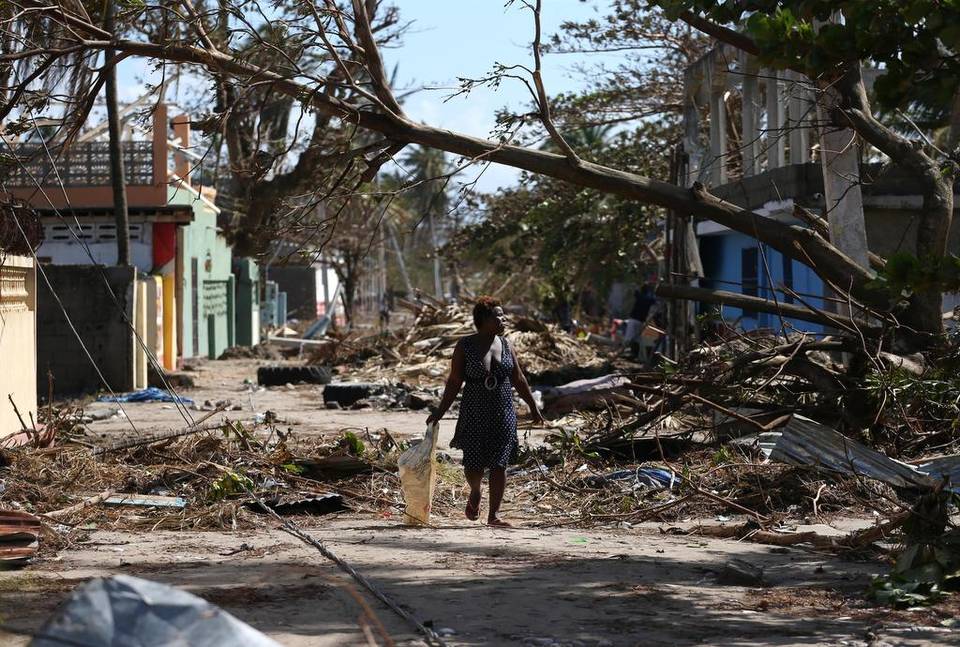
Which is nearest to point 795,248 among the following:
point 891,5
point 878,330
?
point 878,330

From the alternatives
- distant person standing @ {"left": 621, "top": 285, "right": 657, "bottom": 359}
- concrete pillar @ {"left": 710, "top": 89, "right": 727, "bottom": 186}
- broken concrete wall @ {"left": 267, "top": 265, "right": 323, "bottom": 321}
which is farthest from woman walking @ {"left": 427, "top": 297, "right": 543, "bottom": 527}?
broken concrete wall @ {"left": 267, "top": 265, "right": 323, "bottom": 321}

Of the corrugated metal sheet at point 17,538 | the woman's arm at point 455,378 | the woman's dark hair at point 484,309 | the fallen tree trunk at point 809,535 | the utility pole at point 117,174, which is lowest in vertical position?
the fallen tree trunk at point 809,535

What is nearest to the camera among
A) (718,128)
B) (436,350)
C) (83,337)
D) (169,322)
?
(718,128)

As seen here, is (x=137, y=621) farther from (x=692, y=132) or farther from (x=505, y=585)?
(x=692, y=132)

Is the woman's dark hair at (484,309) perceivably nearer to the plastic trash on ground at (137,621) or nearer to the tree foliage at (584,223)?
the plastic trash on ground at (137,621)

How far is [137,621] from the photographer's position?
3.10 m

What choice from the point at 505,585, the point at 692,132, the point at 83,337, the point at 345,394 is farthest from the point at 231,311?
the point at 505,585

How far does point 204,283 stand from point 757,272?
57.8ft

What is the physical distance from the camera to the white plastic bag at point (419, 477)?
830 cm

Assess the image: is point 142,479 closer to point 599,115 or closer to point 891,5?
point 891,5

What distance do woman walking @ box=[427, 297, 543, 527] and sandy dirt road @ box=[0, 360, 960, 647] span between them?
41cm

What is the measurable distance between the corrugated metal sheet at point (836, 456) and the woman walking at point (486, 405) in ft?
6.40

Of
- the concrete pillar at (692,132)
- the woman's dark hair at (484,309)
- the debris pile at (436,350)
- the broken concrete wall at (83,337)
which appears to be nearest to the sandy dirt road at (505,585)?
the woman's dark hair at (484,309)

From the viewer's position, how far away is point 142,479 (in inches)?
387
